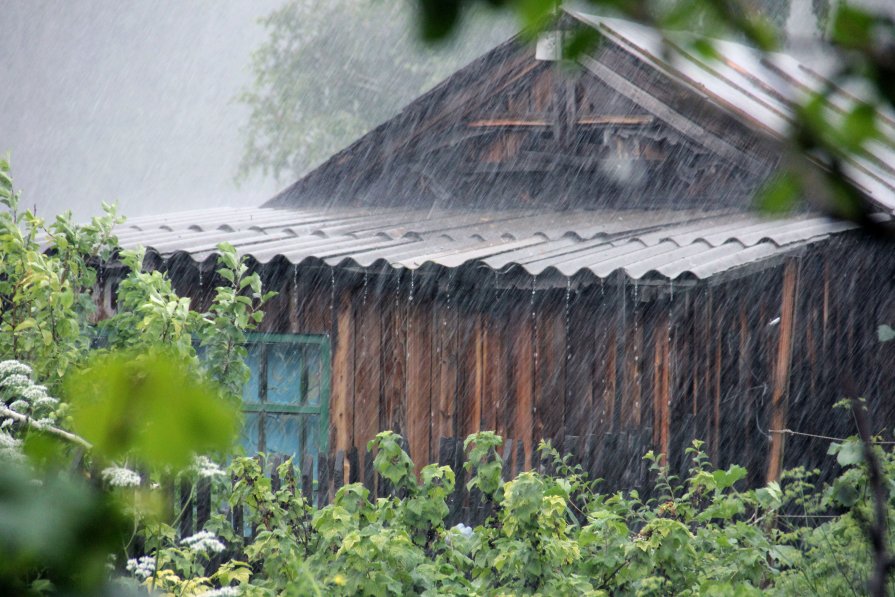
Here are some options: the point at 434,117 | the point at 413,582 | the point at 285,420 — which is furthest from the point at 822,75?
the point at 434,117

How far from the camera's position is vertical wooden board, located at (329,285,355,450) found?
7.81 meters

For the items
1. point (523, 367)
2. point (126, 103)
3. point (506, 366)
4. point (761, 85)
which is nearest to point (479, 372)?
point (506, 366)

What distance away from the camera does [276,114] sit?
3288 centimetres

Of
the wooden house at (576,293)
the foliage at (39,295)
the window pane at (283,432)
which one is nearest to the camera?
the foliage at (39,295)

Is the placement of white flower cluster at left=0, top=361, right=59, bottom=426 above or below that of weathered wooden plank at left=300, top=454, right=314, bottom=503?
above

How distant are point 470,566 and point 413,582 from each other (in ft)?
2.32

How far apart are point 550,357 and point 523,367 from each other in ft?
0.74

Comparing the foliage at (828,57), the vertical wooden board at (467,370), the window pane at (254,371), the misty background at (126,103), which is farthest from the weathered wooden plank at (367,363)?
the misty background at (126,103)

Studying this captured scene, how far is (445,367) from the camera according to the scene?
7703mm

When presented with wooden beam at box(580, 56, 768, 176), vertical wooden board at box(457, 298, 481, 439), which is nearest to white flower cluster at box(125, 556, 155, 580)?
vertical wooden board at box(457, 298, 481, 439)

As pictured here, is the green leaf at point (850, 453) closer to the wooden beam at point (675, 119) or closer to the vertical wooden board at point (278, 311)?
the wooden beam at point (675, 119)

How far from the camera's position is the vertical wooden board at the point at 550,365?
24.7 feet

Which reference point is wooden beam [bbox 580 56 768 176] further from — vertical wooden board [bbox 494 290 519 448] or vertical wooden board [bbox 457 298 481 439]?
vertical wooden board [bbox 457 298 481 439]

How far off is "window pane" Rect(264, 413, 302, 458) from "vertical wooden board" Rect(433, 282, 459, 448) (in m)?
1.19
